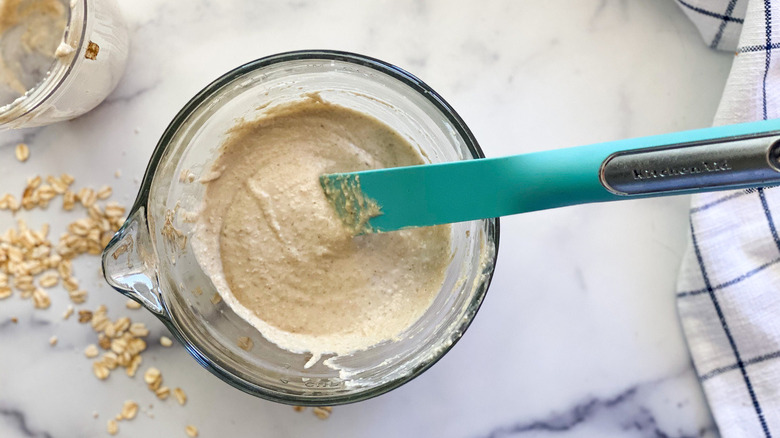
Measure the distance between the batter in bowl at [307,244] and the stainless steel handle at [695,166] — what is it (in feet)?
1.22

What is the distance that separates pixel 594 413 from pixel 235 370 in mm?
654

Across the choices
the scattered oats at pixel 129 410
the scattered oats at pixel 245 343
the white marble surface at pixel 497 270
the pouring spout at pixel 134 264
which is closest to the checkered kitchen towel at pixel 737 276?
the white marble surface at pixel 497 270

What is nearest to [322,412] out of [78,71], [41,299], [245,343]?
[245,343]

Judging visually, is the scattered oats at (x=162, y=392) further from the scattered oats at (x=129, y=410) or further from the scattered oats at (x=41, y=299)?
the scattered oats at (x=41, y=299)

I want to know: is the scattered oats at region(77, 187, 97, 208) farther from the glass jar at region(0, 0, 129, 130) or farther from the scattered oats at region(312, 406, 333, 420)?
the scattered oats at region(312, 406, 333, 420)

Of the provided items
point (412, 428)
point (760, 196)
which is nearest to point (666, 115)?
point (760, 196)

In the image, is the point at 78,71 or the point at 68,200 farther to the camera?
the point at 68,200

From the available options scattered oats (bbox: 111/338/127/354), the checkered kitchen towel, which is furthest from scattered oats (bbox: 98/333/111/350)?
the checkered kitchen towel

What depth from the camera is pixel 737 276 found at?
114cm

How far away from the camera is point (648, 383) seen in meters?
1.19

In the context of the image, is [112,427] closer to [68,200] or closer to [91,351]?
[91,351]

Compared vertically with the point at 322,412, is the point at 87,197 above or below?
above

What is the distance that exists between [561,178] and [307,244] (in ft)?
1.41

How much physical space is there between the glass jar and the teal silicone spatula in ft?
1.47
